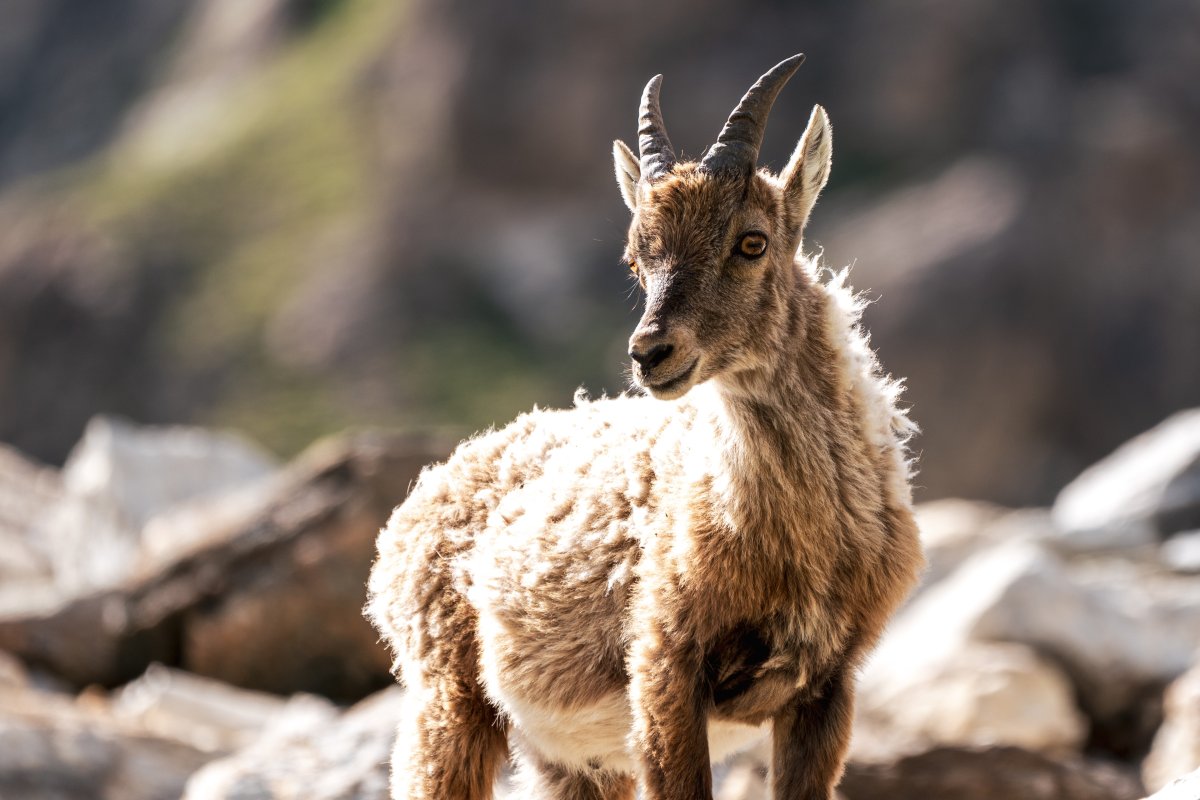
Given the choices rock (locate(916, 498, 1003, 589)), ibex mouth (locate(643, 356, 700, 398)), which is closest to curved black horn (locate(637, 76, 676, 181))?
ibex mouth (locate(643, 356, 700, 398))

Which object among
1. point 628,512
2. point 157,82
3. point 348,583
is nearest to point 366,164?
point 157,82

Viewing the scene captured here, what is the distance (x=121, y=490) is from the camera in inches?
763

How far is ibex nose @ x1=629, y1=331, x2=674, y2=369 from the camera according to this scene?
6.49 m

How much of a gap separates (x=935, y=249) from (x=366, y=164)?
26.9 m

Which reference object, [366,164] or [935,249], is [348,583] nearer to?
[935,249]

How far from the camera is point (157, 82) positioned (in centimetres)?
8225

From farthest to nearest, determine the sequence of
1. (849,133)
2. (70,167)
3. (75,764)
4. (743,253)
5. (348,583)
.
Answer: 1. (70,167)
2. (849,133)
3. (348,583)
4. (75,764)
5. (743,253)

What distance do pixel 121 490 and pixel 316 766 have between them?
1025 centimetres

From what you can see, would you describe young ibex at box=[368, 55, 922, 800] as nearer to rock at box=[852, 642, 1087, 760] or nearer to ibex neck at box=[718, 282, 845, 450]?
ibex neck at box=[718, 282, 845, 450]

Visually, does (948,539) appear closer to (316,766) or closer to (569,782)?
(316,766)

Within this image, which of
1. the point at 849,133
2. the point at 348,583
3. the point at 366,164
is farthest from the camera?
the point at 366,164

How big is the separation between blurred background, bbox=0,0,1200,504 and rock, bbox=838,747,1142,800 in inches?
1613

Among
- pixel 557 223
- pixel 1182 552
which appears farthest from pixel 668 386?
pixel 557 223

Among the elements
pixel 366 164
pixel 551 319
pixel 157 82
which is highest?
pixel 157 82
